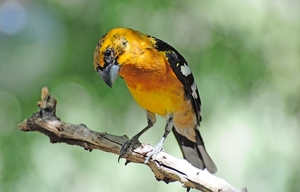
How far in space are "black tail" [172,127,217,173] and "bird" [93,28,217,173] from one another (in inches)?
14.3

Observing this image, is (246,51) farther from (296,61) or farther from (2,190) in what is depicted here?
(2,190)

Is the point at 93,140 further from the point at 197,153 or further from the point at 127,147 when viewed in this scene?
the point at 197,153

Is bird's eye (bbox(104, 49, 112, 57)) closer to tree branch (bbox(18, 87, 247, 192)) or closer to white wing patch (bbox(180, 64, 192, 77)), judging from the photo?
tree branch (bbox(18, 87, 247, 192))

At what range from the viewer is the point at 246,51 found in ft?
14.0

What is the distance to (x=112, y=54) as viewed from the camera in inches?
110


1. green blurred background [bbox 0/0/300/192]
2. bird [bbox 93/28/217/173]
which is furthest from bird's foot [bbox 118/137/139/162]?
green blurred background [bbox 0/0/300/192]

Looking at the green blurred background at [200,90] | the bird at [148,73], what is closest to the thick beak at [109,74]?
the bird at [148,73]

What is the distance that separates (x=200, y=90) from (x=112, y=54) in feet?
5.75

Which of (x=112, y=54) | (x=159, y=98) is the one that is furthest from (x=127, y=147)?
(x=112, y=54)

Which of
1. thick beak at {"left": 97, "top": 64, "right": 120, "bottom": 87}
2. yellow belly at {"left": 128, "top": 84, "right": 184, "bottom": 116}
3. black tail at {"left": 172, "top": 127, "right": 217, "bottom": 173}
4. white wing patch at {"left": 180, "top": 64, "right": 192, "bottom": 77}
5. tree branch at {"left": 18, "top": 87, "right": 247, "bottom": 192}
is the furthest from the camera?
black tail at {"left": 172, "top": 127, "right": 217, "bottom": 173}

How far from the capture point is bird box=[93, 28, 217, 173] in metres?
2.79

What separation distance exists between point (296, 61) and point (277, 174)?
118 cm

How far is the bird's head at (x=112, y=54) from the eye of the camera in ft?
9.06

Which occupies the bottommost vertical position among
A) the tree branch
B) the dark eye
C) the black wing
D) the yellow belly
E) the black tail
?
the tree branch
